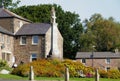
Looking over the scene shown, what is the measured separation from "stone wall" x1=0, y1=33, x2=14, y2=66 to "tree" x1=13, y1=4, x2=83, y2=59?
2414 cm

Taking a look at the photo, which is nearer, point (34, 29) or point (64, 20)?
point (34, 29)

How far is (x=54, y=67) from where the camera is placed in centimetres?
4162

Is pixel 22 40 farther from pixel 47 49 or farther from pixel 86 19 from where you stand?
pixel 86 19

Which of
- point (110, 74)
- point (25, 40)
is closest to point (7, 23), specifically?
point (25, 40)

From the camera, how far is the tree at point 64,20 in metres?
93.9

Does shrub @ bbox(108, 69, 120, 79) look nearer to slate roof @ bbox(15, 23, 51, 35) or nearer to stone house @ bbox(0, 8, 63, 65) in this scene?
stone house @ bbox(0, 8, 63, 65)

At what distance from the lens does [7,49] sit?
221 feet

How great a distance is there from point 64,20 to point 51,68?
181 ft

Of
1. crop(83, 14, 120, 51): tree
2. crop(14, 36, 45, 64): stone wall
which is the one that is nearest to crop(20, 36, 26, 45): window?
crop(14, 36, 45, 64): stone wall

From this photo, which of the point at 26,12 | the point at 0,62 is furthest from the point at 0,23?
the point at 26,12

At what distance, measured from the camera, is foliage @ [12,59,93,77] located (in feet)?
132

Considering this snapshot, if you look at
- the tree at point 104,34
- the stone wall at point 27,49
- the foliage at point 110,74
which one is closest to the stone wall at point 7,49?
the stone wall at point 27,49

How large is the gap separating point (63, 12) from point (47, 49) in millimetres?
30750

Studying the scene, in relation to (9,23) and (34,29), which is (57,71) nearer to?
(34,29)
